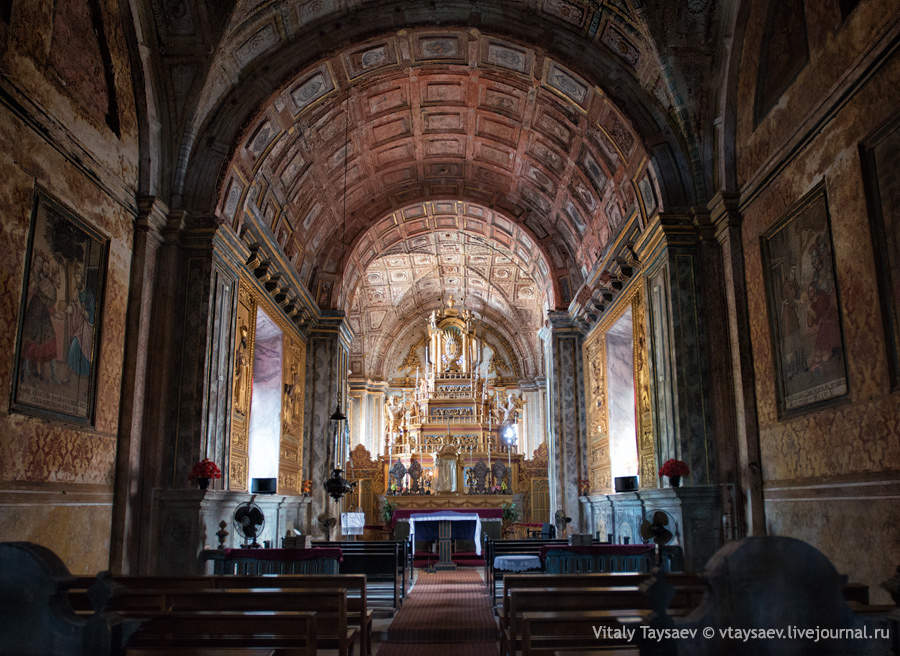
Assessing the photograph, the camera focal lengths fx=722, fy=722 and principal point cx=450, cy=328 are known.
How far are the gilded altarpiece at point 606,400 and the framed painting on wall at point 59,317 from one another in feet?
28.9

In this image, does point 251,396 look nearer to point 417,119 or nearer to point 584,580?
point 417,119

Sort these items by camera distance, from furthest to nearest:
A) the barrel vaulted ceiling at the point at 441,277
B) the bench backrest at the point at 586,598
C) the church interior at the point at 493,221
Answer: the barrel vaulted ceiling at the point at 441,277 < the church interior at the point at 493,221 < the bench backrest at the point at 586,598

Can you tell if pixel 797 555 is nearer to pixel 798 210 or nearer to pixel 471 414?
pixel 798 210

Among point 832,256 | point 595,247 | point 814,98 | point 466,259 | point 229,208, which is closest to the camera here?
point 832,256

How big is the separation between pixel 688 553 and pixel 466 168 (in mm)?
10671

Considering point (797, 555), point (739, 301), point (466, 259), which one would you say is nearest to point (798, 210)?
point (739, 301)

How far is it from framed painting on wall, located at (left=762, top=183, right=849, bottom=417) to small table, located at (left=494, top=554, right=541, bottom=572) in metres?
4.59

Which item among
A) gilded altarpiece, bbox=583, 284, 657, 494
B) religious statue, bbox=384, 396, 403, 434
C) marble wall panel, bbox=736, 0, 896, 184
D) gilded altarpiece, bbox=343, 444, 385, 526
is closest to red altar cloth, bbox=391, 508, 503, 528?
gilded altarpiece, bbox=583, 284, 657, 494

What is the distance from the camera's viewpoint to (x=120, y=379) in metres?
9.73

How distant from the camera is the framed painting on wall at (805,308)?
303 inches

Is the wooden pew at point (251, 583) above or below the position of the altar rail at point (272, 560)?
above

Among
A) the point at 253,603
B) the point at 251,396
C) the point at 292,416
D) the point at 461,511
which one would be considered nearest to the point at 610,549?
the point at 253,603

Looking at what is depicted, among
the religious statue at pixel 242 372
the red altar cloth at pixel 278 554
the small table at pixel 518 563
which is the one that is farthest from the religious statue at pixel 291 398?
the small table at pixel 518 563

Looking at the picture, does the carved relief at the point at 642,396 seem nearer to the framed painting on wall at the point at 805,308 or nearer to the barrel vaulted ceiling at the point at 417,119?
the barrel vaulted ceiling at the point at 417,119
